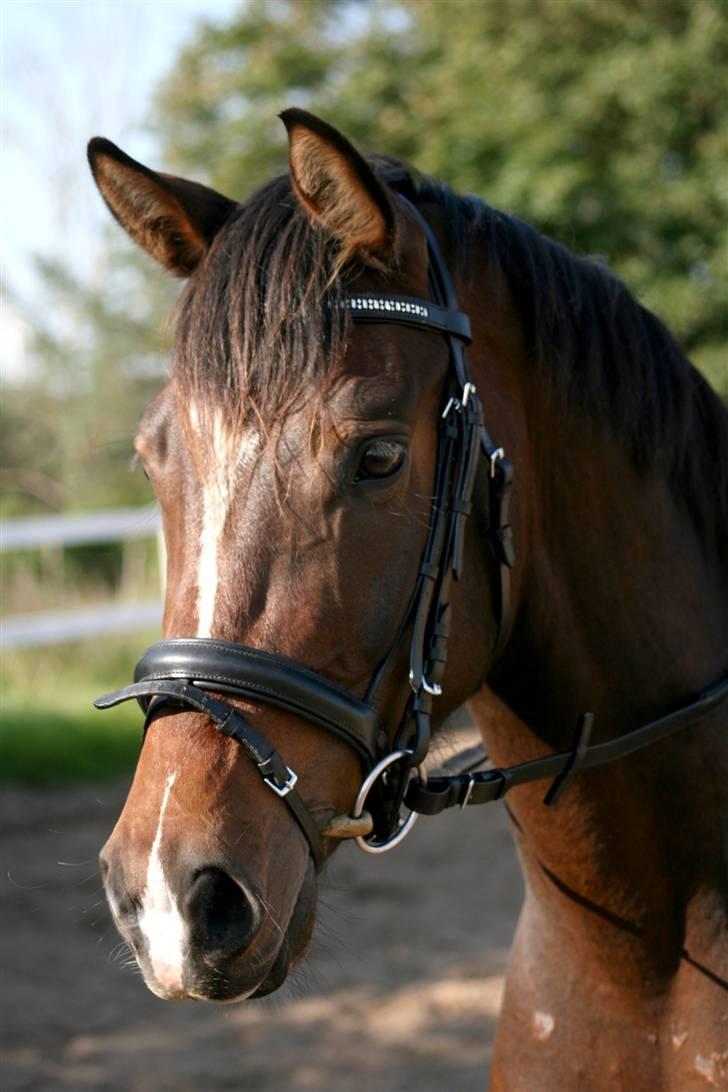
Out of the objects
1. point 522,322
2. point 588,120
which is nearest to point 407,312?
point 522,322

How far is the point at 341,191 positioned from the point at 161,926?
1.26 metres

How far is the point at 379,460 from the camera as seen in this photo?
1.89 metres

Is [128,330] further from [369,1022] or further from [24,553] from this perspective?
[369,1022]

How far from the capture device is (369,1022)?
5070mm

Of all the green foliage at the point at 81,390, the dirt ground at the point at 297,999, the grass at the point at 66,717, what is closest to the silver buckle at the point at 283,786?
the dirt ground at the point at 297,999

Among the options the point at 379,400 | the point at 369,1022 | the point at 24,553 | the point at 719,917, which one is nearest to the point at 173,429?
the point at 379,400

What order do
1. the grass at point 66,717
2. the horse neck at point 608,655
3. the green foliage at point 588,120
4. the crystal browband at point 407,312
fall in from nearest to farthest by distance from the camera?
1. the crystal browband at point 407,312
2. the horse neck at point 608,655
3. the grass at point 66,717
4. the green foliage at point 588,120

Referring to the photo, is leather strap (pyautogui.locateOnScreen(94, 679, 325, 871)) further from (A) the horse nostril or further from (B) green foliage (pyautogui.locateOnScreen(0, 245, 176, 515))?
(B) green foliage (pyautogui.locateOnScreen(0, 245, 176, 515))

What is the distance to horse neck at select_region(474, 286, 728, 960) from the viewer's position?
87.7 inches

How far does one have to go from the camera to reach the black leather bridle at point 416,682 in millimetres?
1748

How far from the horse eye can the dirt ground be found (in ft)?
7.04

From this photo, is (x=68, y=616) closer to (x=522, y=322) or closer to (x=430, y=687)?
(x=522, y=322)

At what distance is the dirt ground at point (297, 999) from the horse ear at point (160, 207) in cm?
219

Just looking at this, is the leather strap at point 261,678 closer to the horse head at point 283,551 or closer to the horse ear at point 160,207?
the horse head at point 283,551
